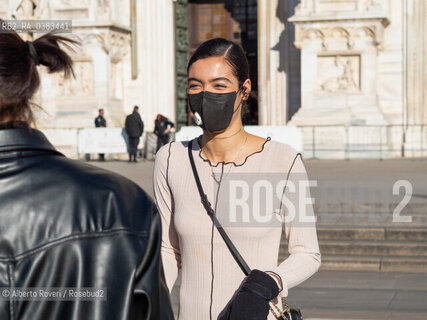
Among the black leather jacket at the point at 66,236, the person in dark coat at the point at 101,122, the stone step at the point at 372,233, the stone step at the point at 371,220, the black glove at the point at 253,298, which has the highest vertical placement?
the black leather jacket at the point at 66,236

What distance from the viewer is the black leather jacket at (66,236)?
1960 mm

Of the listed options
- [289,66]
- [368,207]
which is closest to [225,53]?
[368,207]

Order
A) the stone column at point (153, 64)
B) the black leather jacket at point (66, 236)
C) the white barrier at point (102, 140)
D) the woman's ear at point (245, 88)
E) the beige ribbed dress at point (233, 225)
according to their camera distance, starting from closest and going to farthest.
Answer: the black leather jacket at point (66, 236) < the beige ribbed dress at point (233, 225) < the woman's ear at point (245, 88) < the white barrier at point (102, 140) < the stone column at point (153, 64)

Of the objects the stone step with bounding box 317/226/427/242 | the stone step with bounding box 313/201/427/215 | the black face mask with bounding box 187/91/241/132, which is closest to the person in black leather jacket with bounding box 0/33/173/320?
the black face mask with bounding box 187/91/241/132

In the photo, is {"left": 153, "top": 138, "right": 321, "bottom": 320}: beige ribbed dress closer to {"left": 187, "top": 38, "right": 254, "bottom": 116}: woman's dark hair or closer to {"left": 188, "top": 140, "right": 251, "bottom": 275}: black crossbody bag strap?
{"left": 188, "top": 140, "right": 251, "bottom": 275}: black crossbody bag strap

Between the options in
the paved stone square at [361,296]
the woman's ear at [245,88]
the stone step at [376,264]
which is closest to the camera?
the woman's ear at [245,88]

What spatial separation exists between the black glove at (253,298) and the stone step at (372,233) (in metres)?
7.31

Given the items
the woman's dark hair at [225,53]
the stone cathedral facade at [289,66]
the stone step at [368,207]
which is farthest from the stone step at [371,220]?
the stone cathedral facade at [289,66]

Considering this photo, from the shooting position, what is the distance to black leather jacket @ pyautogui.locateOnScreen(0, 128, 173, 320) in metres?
1.96

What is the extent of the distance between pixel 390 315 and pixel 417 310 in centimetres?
28

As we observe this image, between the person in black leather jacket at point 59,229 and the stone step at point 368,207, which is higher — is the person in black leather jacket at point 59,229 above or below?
above

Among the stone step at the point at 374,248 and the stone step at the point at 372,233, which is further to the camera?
the stone step at the point at 372,233

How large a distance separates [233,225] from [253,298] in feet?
1.20

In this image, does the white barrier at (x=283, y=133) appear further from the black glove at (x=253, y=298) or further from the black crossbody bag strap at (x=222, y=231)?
the black glove at (x=253, y=298)
